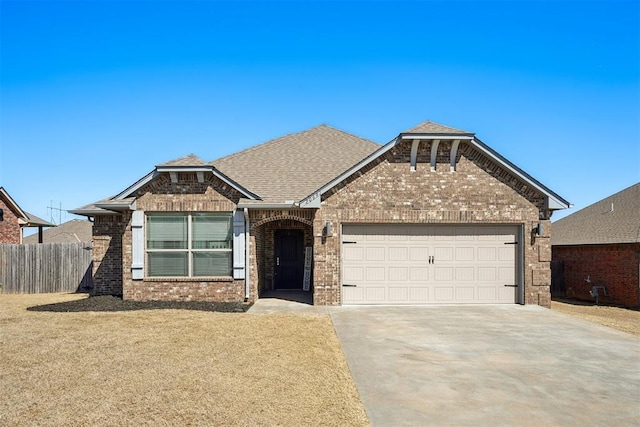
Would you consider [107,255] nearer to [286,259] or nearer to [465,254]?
[286,259]

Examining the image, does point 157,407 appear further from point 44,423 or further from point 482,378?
point 482,378

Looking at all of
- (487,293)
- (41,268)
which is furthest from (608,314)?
(41,268)

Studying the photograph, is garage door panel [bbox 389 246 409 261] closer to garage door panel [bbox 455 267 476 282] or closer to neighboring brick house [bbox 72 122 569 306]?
neighboring brick house [bbox 72 122 569 306]

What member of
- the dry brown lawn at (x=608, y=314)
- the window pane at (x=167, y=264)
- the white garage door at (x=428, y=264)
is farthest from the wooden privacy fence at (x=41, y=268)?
the dry brown lawn at (x=608, y=314)

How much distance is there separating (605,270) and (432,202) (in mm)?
8835

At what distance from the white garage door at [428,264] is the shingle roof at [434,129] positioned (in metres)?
2.90

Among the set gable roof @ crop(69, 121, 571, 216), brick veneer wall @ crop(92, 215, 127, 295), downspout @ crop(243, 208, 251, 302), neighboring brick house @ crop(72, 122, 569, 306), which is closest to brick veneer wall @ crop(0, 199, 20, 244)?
gable roof @ crop(69, 121, 571, 216)

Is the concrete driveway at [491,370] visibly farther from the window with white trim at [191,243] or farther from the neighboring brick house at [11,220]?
the neighboring brick house at [11,220]

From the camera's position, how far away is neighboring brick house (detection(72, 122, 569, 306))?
512 inches

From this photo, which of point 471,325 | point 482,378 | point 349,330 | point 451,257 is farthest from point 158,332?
point 451,257

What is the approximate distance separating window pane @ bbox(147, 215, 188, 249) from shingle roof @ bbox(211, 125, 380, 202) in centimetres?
254

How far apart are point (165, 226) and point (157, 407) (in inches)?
349

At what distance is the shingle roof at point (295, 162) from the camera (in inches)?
570

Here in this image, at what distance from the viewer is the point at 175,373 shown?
6.37 m
